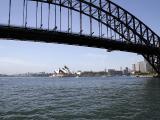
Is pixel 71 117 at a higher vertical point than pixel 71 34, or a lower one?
lower

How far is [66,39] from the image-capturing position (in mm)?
60938

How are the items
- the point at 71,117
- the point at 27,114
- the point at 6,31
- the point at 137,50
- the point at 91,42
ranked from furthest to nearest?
the point at 137,50 < the point at 91,42 < the point at 6,31 < the point at 27,114 < the point at 71,117

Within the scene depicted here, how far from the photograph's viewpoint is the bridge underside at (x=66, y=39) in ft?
168

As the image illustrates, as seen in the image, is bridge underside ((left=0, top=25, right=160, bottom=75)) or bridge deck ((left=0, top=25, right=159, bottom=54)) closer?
bridge deck ((left=0, top=25, right=159, bottom=54))

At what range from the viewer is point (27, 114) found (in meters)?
21.5

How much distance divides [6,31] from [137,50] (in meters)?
44.0

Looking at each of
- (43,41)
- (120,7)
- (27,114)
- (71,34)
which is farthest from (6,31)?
(120,7)

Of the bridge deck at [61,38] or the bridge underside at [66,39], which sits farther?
the bridge underside at [66,39]

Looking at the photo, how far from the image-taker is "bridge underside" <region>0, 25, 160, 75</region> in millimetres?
51062

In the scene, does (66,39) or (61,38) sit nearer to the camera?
(61,38)

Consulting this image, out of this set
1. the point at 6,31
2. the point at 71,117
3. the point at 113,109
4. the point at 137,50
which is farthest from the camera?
the point at 137,50

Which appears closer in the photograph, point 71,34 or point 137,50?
point 71,34

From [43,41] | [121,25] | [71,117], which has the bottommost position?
[71,117]

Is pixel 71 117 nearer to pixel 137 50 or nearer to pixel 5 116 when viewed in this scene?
pixel 5 116
